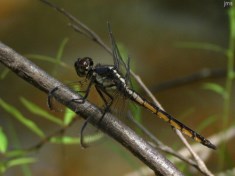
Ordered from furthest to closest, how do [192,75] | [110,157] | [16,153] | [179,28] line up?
1. [179,28]
2. [192,75]
3. [110,157]
4. [16,153]

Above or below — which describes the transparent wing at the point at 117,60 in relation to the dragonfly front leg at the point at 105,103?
above

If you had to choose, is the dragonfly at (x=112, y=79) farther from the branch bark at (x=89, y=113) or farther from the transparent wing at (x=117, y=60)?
the branch bark at (x=89, y=113)

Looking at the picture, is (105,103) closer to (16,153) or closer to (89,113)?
(89,113)

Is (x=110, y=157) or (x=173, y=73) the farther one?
(x=173, y=73)

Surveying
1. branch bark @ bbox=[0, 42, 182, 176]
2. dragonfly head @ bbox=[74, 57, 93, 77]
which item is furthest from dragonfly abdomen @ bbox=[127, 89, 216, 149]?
branch bark @ bbox=[0, 42, 182, 176]

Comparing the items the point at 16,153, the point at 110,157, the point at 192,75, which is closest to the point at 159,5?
the point at 192,75

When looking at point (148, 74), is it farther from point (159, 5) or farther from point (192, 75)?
point (159, 5)

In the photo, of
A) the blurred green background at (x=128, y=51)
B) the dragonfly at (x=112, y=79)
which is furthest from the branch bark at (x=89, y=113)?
the blurred green background at (x=128, y=51)

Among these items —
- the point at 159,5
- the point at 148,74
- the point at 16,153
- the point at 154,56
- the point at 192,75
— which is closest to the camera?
the point at 16,153
